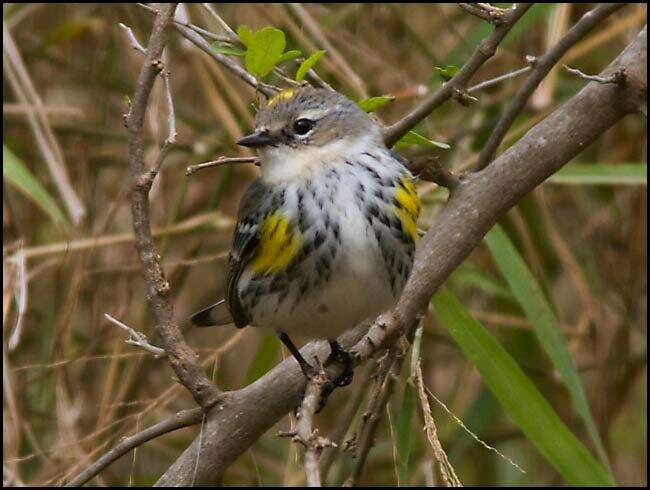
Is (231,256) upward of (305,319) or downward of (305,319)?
upward

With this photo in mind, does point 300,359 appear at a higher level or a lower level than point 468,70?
lower

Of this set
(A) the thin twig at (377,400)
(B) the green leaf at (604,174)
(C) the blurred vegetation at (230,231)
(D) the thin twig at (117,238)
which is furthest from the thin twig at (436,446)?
(D) the thin twig at (117,238)

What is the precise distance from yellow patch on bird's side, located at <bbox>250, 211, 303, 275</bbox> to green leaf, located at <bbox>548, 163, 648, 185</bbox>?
1027 mm

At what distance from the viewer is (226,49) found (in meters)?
1.93

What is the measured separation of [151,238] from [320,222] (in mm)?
433

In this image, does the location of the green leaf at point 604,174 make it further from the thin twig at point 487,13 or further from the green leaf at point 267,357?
the thin twig at point 487,13

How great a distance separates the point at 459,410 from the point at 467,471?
0.93ft

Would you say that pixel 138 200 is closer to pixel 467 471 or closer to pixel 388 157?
pixel 388 157

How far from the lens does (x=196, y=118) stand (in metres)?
3.65

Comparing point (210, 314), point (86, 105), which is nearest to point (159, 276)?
point (210, 314)

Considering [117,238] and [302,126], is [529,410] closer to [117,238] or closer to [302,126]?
[302,126]

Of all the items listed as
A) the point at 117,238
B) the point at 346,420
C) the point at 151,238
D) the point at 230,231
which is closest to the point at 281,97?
the point at 151,238

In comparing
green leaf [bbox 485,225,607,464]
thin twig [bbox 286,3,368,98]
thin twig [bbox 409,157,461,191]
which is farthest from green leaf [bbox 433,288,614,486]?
thin twig [bbox 286,3,368,98]

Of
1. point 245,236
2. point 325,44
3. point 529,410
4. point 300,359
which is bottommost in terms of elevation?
point 529,410
